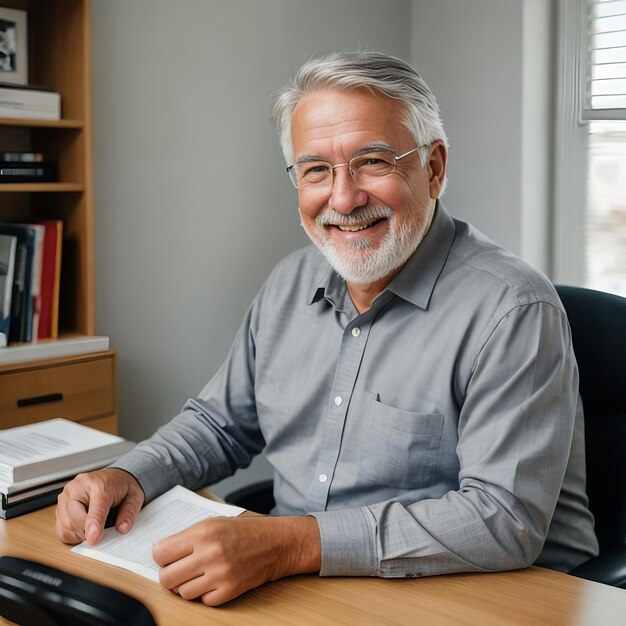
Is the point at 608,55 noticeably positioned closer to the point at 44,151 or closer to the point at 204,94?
the point at 204,94

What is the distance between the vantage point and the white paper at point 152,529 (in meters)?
1.29

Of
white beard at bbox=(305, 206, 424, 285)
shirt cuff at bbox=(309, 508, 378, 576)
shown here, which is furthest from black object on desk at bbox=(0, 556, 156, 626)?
white beard at bbox=(305, 206, 424, 285)

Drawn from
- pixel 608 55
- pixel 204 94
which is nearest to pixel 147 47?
pixel 204 94

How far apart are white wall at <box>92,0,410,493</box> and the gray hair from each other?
1076mm

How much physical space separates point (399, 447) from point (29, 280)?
3.96ft

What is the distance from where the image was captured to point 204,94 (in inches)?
110

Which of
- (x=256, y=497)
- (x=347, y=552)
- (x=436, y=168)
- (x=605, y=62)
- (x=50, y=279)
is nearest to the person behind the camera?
(x=347, y=552)

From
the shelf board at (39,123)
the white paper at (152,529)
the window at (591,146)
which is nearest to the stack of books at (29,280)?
the shelf board at (39,123)

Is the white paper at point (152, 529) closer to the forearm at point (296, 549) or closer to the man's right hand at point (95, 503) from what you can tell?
the man's right hand at point (95, 503)

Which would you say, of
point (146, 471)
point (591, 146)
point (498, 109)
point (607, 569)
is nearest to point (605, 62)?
point (591, 146)

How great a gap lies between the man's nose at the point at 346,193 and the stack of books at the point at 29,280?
974 millimetres

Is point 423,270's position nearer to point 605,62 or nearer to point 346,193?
point 346,193

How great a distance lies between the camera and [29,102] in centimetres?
221

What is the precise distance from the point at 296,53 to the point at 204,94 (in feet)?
1.45
